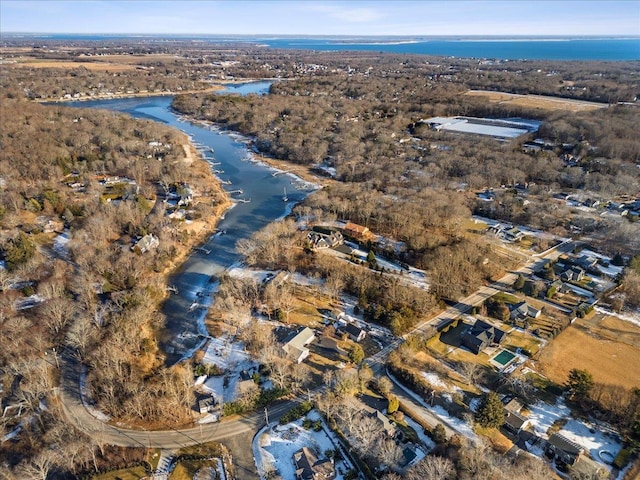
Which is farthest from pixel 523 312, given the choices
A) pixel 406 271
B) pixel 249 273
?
pixel 249 273

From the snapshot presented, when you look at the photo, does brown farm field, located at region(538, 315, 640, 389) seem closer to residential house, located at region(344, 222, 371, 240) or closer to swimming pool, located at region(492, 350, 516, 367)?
swimming pool, located at region(492, 350, 516, 367)

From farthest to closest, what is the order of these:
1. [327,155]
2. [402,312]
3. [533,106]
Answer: [533,106] → [327,155] → [402,312]

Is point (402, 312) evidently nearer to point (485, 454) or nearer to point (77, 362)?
point (485, 454)

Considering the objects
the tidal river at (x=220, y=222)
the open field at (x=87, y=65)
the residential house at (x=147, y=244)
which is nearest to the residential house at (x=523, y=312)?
the tidal river at (x=220, y=222)

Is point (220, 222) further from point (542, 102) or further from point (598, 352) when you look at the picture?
point (542, 102)

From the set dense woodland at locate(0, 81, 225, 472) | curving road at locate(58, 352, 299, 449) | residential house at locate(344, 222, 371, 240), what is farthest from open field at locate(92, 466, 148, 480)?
residential house at locate(344, 222, 371, 240)

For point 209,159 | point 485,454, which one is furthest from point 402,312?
point 209,159
